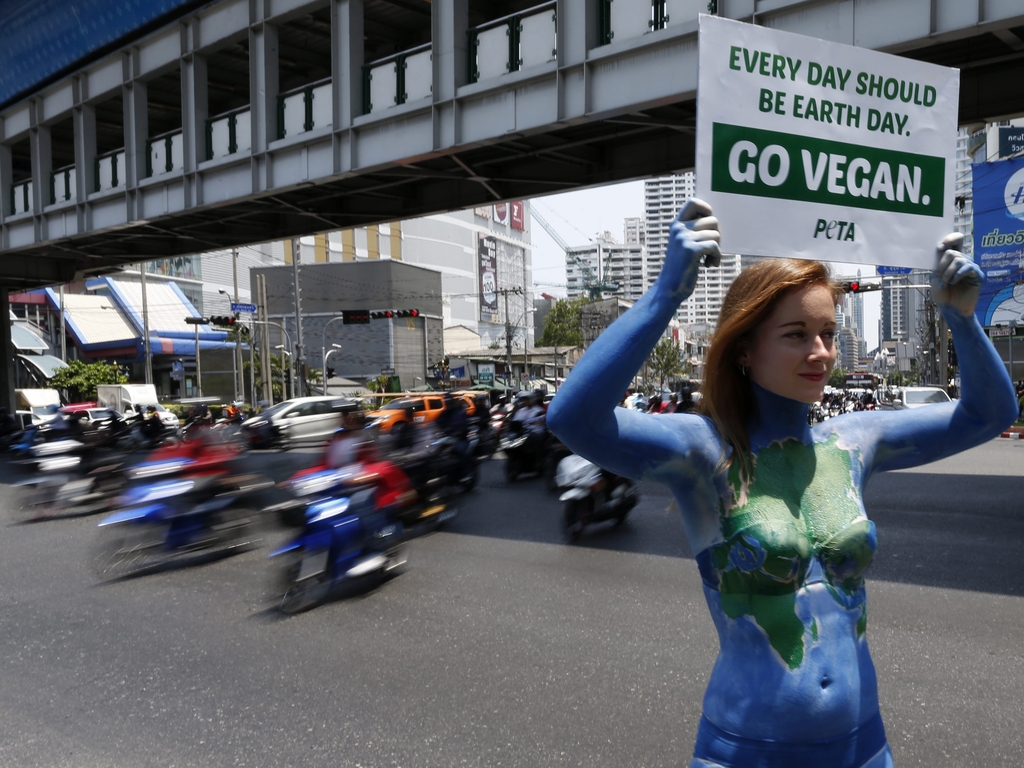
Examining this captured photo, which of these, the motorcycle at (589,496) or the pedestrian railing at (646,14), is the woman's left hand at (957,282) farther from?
the pedestrian railing at (646,14)

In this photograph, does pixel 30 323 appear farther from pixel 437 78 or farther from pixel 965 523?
pixel 965 523

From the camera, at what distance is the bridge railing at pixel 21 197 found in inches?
873

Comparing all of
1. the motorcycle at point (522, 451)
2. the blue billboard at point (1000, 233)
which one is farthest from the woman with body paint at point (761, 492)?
the blue billboard at point (1000, 233)

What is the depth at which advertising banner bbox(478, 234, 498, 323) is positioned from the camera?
9831 cm

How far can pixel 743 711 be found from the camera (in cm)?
175

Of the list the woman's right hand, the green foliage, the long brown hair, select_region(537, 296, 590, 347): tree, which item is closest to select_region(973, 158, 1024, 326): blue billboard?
the long brown hair

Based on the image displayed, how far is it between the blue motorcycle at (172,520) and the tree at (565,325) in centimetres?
7772

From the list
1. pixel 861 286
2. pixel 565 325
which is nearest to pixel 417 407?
pixel 861 286

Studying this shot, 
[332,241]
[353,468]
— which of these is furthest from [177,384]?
[353,468]

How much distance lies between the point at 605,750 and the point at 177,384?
48684 millimetres

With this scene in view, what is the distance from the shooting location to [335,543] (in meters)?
6.91

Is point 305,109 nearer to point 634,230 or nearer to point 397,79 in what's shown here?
point 397,79

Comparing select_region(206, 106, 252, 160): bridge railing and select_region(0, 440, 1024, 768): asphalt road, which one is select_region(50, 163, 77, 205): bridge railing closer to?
select_region(206, 106, 252, 160): bridge railing

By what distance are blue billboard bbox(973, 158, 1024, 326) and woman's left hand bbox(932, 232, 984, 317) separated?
1089 inches
